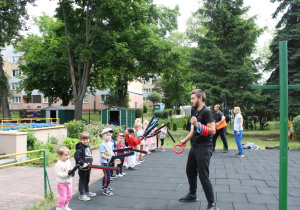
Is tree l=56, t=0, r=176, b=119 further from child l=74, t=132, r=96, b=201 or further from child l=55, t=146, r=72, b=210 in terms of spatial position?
child l=55, t=146, r=72, b=210

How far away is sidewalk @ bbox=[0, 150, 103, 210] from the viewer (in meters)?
5.21

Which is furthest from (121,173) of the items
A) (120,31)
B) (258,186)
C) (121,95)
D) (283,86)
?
(121,95)

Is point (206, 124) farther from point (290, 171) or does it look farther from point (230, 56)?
point (230, 56)

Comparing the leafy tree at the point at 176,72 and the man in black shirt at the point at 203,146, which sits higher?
the leafy tree at the point at 176,72

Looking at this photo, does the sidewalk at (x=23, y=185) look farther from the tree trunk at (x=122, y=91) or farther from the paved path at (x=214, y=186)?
the tree trunk at (x=122, y=91)

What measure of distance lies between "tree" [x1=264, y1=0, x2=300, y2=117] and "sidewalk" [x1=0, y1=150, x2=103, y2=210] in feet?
48.2

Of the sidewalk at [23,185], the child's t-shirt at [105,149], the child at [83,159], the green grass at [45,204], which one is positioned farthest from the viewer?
the child's t-shirt at [105,149]

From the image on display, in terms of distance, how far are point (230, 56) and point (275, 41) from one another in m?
3.33

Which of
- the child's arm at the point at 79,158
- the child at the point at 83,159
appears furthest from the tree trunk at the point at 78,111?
the child's arm at the point at 79,158

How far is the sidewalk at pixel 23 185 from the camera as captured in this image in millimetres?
5211

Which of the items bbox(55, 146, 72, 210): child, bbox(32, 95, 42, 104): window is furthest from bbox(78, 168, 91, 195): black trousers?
bbox(32, 95, 42, 104): window

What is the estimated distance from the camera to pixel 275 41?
727 inches

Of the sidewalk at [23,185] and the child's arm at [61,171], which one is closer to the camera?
the child's arm at [61,171]

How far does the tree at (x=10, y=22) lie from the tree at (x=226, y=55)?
14.9 m
